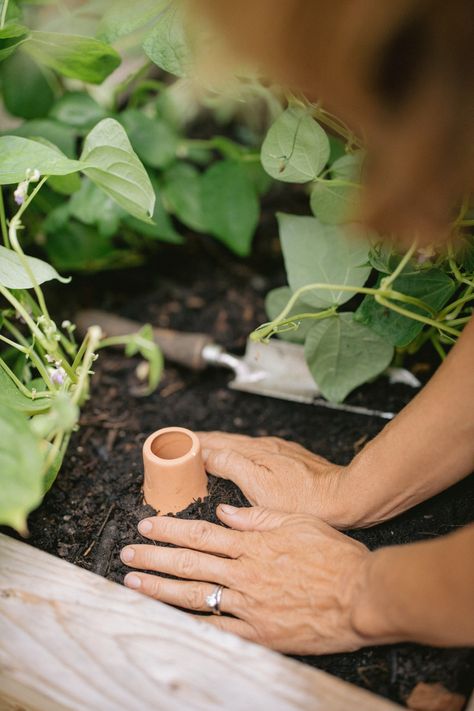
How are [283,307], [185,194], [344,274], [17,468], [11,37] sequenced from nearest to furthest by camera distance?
[17,468] → [11,37] → [344,274] → [283,307] → [185,194]

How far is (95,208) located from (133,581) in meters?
0.76

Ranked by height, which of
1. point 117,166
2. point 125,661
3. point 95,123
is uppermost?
point 117,166

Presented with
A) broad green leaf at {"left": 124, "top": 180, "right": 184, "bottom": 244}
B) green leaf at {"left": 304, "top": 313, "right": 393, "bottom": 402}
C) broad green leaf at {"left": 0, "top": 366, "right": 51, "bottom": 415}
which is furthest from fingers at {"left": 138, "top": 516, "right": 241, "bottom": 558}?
broad green leaf at {"left": 124, "top": 180, "right": 184, "bottom": 244}

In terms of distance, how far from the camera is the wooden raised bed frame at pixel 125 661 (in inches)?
27.1

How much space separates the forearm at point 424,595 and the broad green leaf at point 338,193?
0.54 m

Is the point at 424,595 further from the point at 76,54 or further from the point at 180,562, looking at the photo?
the point at 76,54

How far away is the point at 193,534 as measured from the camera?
2.94 ft

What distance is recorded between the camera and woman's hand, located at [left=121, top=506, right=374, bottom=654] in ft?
2.61

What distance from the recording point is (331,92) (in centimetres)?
59

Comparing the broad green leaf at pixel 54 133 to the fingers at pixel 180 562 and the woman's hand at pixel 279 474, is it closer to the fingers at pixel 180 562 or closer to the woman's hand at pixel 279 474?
the woman's hand at pixel 279 474

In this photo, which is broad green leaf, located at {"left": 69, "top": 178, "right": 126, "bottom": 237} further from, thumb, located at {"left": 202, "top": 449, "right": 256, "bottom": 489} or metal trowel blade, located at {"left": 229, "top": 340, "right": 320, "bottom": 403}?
thumb, located at {"left": 202, "top": 449, "right": 256, "bottom": 489}

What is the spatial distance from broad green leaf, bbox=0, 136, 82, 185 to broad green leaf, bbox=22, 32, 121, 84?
189 millimetres

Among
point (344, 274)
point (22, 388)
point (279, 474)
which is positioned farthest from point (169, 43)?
point (279, 474)

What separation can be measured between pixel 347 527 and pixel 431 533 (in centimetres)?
13
